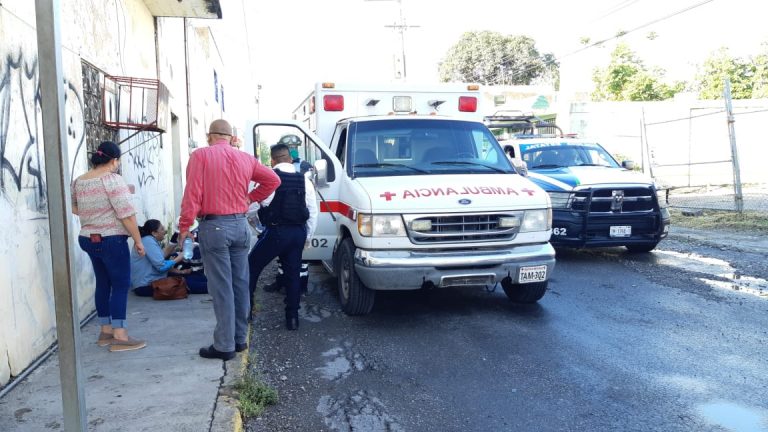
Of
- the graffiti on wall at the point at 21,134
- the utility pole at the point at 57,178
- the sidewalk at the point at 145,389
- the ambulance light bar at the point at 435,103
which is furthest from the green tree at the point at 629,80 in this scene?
the utility pole at the point at 57,178

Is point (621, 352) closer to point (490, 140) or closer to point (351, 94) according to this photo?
point (490, 140)

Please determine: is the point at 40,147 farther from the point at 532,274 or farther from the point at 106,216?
the point at 532,274

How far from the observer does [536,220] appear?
580 centimetres

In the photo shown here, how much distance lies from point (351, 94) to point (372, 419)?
15.2 feet

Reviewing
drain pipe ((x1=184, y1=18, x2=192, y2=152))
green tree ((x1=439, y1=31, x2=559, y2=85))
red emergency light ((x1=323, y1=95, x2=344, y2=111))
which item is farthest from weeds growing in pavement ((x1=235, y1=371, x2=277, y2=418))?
green tree ((x1=439, y1=31, x2=559, y2=85))

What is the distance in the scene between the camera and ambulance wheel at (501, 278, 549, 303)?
6.20 m

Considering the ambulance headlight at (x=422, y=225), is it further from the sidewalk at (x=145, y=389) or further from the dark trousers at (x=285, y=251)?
the sidewalk at (x=145, y=389)

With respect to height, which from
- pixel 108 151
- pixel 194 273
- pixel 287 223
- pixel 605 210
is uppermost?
pixel 108 151

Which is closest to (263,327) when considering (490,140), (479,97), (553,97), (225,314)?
(225,314)

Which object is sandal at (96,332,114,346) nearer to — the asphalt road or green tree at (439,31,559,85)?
the asphalt road

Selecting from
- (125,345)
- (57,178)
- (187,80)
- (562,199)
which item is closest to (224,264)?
(125,345)

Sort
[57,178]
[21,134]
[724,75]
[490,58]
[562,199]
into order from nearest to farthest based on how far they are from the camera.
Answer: [57,178] → [21,134] → [562,199] → [724,75] → [490,58]

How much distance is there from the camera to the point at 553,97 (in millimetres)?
35312

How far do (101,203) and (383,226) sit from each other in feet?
7.83
